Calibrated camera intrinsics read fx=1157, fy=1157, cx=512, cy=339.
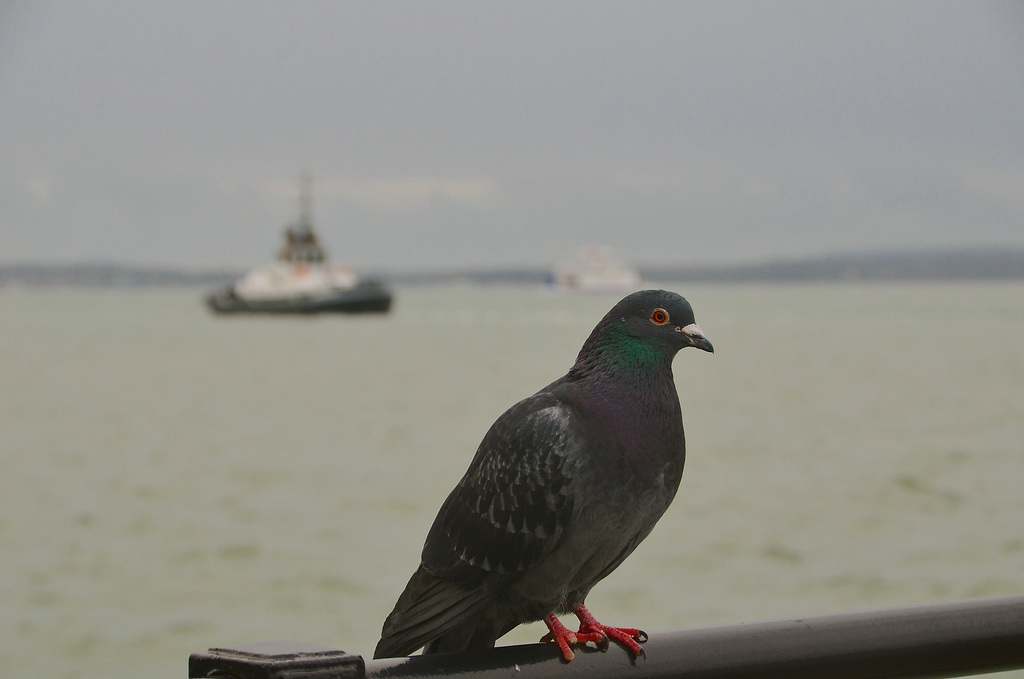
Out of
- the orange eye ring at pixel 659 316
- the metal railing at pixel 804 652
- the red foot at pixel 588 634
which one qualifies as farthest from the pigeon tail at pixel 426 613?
the orange eye ring at pixel 659 316

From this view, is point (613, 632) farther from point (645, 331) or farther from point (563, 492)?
point (645, 331)

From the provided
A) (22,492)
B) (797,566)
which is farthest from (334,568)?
(22,492)

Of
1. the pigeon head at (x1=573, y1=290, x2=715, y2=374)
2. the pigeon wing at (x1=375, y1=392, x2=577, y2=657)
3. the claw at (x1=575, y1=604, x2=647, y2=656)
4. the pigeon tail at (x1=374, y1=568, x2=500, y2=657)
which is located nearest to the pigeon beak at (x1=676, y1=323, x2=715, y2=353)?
the pigeon head at (x1=573, y1=290, x2=715, y2=374)

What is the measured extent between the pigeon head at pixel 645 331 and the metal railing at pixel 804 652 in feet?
1.64

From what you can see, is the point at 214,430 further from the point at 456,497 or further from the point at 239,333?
the point at 239,333

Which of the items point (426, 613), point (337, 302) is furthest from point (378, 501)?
point (337, 302)

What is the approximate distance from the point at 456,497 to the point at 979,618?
0.89 metres

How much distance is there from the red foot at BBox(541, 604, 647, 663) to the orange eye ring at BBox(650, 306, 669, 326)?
49 cm

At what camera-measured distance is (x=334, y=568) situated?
42.8 ft

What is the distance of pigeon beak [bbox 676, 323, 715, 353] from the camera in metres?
1.86

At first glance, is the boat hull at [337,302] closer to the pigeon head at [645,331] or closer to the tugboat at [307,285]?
the tugboat at [307,285]

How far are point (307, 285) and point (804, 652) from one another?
60166 millimetres

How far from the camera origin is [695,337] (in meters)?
1.86

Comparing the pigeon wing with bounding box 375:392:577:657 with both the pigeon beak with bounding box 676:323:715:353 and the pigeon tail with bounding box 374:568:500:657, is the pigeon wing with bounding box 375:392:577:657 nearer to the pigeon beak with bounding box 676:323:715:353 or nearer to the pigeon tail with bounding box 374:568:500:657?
the pigeon tail with bounding box 374:568:500:657
